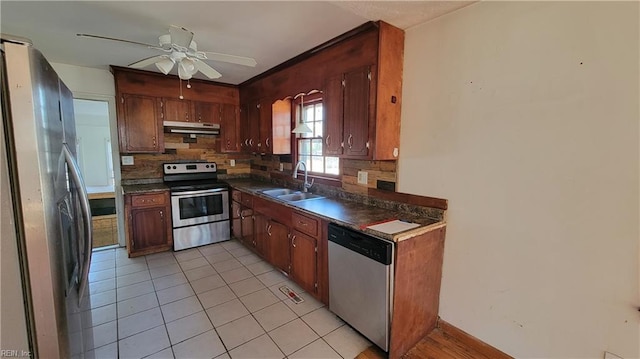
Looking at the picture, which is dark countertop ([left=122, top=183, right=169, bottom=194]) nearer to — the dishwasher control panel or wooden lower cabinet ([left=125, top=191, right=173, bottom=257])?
wooden lower cabinet ([left=125, top=191, right=173, bottom=257])

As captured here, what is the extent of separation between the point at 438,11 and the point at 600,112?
116cm

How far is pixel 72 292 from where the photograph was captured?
3.92 feet

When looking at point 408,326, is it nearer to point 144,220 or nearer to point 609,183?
point 609,183

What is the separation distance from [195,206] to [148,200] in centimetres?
56

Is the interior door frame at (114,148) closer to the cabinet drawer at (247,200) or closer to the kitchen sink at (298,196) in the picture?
the cabinet drawer at (247,200)

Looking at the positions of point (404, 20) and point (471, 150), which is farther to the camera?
point (404, 20)

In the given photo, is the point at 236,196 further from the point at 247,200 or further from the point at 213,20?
the point at 213,20

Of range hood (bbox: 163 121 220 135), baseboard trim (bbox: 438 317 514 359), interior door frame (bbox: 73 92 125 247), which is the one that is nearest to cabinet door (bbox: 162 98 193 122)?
range hood (bbox: 163 121 220 135)

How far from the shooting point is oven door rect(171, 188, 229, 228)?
363 cm

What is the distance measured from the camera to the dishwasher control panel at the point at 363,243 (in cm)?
175

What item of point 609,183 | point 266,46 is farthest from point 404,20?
point 609,183

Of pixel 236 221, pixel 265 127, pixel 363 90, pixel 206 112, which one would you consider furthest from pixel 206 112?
pixel 363 90

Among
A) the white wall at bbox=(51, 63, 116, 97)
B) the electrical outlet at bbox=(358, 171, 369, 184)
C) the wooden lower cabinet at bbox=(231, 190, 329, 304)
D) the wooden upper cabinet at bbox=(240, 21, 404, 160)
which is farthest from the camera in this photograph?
the white wall at bbox=(51, 63, 116, 97)

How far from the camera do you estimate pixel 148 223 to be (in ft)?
11.5
